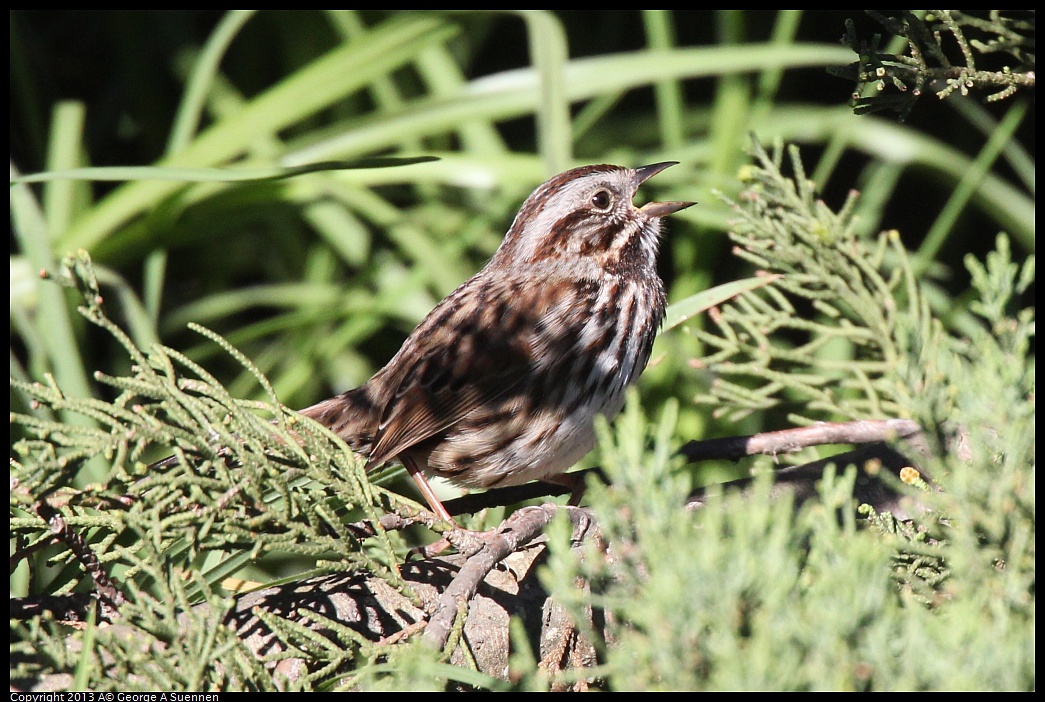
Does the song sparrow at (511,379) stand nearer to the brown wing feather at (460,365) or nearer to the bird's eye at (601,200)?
the brown wing feather at (460,365)

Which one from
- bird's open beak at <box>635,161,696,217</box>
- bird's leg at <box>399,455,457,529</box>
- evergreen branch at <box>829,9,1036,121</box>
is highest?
bird's open beak at <box>635,161,696,217</box>

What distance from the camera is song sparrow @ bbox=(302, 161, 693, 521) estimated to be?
7.38 ft

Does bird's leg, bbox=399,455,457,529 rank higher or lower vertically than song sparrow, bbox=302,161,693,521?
lower

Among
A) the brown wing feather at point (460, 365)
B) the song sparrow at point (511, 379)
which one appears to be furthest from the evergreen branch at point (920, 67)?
the brown wing feather at point (460, 365)

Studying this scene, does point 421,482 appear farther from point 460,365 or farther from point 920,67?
point 920,67

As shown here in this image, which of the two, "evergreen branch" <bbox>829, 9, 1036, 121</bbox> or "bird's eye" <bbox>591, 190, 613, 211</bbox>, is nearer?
"evergreen branch" <bbox>829, 9, 1036, 121</bbox>

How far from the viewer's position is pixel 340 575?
62.5 inches

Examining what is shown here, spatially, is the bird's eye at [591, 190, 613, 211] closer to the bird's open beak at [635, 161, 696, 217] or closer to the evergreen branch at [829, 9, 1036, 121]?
the bird's open beak at [635, 161, 696, 217]

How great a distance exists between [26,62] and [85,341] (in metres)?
1.14

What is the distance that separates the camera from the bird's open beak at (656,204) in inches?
98.1

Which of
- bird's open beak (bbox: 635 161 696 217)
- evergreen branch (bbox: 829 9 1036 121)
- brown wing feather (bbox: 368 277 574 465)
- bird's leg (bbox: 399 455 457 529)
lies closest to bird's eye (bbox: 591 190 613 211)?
bird's open beak (bbox: 635 161 696 217)

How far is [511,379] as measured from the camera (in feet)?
7.63

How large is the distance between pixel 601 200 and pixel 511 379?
23.3 inches

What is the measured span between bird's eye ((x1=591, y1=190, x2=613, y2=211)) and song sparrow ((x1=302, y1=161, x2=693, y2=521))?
15 cm
